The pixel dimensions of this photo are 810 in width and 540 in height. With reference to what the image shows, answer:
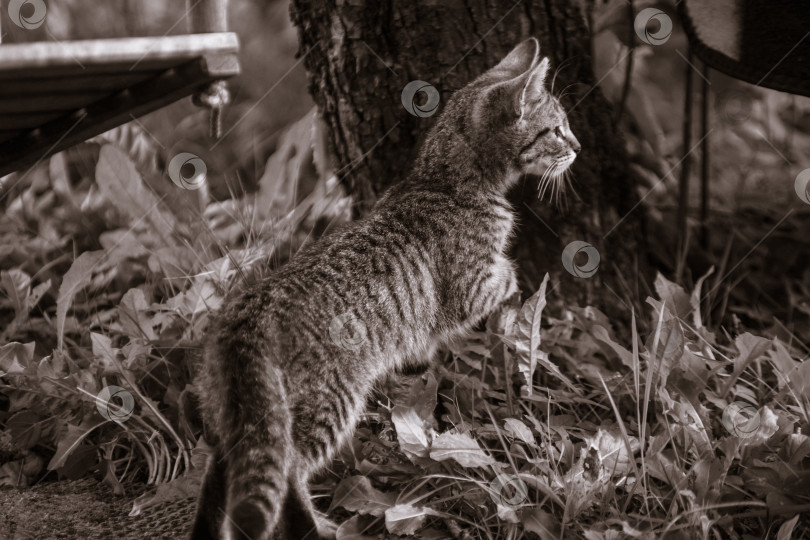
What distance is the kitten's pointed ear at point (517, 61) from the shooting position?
281 cm

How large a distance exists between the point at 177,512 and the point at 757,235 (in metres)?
2.71

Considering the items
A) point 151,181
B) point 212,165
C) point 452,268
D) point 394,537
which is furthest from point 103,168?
Result: point 394,537

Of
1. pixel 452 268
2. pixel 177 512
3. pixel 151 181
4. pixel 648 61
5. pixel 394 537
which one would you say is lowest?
pixel 394 537

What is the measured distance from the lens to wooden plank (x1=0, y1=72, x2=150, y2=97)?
5.86 ft

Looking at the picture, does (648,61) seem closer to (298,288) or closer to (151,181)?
(151,181)

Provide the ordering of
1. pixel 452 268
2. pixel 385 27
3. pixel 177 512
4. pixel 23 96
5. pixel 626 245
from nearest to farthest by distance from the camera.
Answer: pixel 23 96, pixel 177 512, pixel 452 268, pixel 385 27, pixel 626 245

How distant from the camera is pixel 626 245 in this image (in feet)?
10.5

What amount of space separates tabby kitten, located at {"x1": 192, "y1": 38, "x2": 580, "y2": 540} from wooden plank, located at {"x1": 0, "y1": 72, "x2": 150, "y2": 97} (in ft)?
2.04
